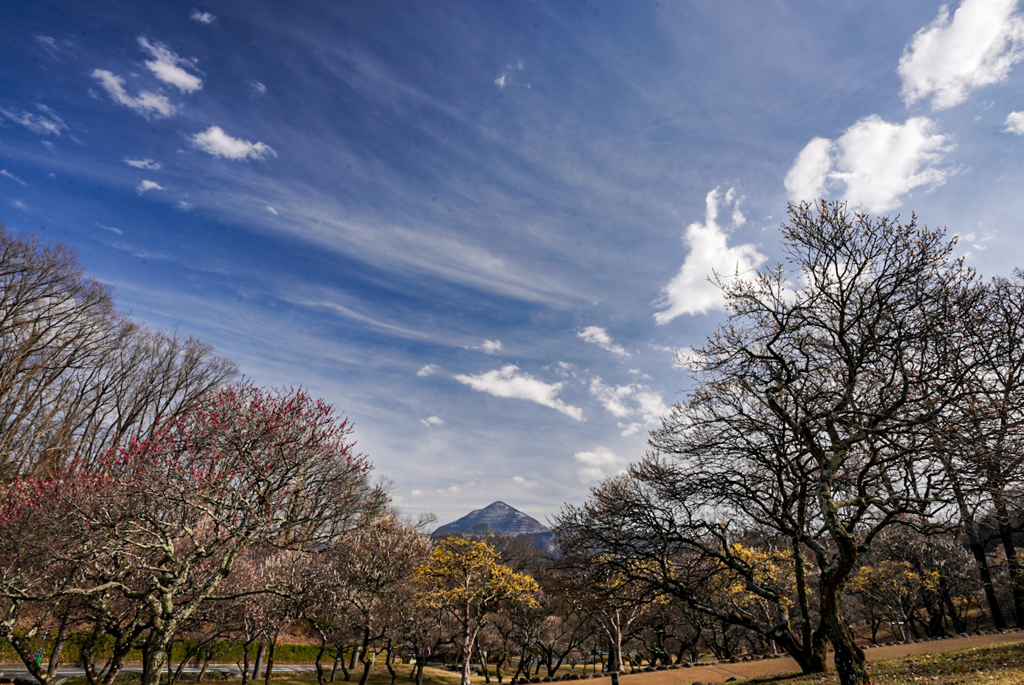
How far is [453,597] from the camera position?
2436 centimetres

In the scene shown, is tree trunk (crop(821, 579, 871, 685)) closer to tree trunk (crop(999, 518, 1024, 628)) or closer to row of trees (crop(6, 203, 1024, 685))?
row of trees (crop(6, 203, 1024, 685))

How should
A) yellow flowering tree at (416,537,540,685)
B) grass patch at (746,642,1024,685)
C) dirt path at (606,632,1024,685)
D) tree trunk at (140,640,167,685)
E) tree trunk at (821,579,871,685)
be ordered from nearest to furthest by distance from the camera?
grass patch at (746,642,1024,685) < tree trunk at (821,579,871,685) < tree trunk at (140,640,167,685) < dirt path at (606,632,1024,685) < yellow flowering tree at (416,537,540,685)

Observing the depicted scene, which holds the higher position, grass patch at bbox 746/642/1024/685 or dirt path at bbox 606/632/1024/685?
grass patch at bbox 746/642/1024/685

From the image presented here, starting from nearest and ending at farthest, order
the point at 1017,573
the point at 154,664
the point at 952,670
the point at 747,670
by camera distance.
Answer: the point at 952,670 < the point at 154,664 < the point at 747,670 < the point at 1017,573

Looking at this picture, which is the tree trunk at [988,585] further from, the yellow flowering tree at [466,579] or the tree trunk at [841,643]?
the yellow flowering tree at [466,579]

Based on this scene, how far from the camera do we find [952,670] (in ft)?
35.5

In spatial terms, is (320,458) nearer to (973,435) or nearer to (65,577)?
(65,577)

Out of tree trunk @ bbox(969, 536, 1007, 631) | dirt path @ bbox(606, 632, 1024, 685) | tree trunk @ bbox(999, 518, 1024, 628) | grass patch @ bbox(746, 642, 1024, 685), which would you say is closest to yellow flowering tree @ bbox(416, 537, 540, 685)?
dirt path @ bbox(606, 632, 1024, 685)

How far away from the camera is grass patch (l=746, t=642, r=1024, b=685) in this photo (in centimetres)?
920

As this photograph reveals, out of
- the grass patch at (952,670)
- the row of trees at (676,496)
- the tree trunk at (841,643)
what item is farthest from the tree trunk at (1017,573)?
the tree trunk at (841,643)

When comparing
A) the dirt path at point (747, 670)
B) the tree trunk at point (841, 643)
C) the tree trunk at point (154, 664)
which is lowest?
the dirt path at point (747, 670)

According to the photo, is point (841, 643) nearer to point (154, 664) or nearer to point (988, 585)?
point (154, 664)

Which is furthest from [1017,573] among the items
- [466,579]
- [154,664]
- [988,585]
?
[154,664]

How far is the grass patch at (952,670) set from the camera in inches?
362
